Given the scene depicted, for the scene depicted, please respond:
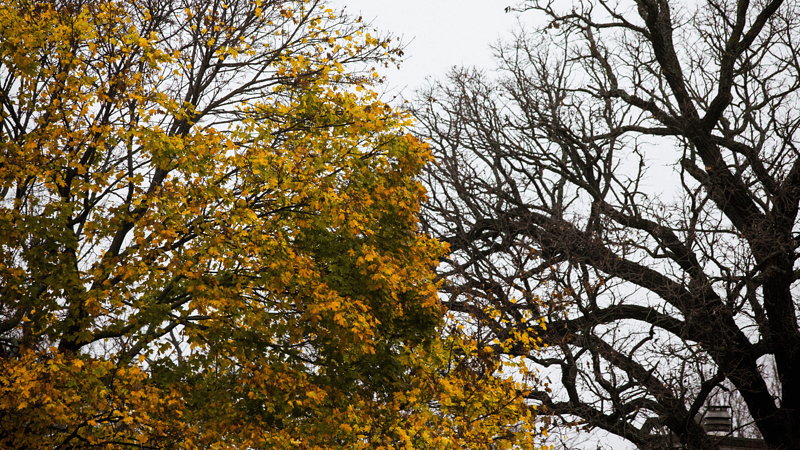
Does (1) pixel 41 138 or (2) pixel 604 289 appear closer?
(1) pixel 41 138

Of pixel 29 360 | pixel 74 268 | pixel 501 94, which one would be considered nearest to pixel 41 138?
pixel 74 268

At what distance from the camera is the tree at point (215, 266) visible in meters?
8.46

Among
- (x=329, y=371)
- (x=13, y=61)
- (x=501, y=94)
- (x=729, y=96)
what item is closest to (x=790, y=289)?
(x=729, y=96)

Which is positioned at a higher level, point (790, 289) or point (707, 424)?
point (790, 289)

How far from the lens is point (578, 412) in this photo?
1403 cm

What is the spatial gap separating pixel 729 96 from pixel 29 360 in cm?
1404

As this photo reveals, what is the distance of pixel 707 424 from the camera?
1517cm

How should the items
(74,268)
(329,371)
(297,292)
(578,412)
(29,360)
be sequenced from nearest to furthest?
(29,360), (74,268), (297,292), (329,371), (578,412)

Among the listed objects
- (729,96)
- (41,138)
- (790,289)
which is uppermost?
(729,96)

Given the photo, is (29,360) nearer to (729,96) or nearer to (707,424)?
(707,424)

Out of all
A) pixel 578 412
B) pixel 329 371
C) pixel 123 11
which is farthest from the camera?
pixel 578 412

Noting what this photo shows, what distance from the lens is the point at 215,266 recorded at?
404 inches

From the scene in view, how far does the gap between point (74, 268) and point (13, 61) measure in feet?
8.76

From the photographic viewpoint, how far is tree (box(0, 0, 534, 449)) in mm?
8461
